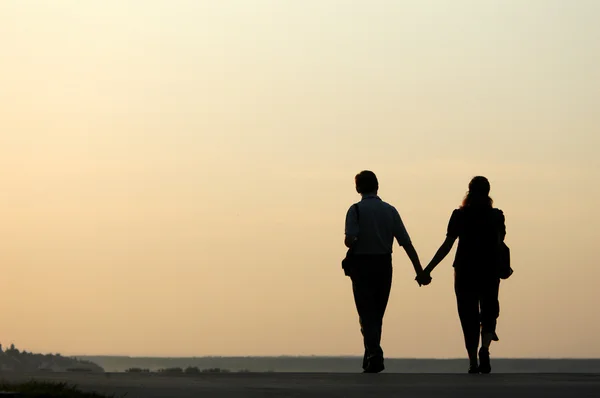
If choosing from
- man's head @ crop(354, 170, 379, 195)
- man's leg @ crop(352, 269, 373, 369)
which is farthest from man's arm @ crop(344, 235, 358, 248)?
man's head @ crop(354, 170, 379, 195)

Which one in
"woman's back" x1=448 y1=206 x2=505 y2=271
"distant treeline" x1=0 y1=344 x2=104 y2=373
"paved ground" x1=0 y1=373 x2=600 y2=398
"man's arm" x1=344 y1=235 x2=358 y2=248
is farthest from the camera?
"distant treeline" x1=0 y1=344 x2=104 y2=373

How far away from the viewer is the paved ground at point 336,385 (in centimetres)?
1222

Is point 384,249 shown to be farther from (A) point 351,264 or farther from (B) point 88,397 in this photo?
(B) point 88,397

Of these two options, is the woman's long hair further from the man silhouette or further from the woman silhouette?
the man silhouette

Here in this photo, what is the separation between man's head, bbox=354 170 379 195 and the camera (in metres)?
18.1

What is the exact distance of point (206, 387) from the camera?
516 inches

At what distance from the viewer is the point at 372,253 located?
17859 millimetres

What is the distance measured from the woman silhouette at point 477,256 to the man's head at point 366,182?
3.35 feet

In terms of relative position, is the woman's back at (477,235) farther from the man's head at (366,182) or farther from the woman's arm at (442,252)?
the man's head at (366,182)

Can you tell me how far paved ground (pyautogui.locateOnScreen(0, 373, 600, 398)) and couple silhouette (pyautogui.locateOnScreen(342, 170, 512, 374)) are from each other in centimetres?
160

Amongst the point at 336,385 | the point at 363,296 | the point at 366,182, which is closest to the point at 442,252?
the point at 363,296

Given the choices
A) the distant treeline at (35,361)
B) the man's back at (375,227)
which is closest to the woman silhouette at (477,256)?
the man's back at (375,227)

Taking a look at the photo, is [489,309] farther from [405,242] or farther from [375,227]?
[375,227]

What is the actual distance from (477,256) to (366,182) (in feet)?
5.10
